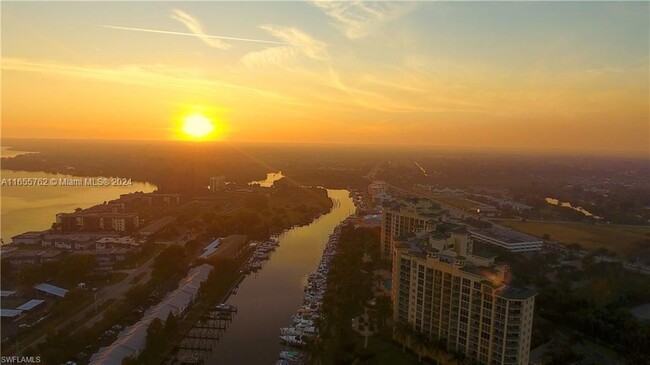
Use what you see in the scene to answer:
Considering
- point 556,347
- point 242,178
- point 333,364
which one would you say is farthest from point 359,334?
point 242,178

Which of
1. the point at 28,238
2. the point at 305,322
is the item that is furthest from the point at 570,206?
the point at 28,238

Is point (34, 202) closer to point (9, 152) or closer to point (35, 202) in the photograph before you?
point (35, 202)

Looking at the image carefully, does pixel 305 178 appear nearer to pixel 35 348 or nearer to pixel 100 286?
pixel 100 286

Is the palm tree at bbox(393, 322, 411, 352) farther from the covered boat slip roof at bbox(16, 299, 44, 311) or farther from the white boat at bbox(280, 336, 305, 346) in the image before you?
the covered boat slip roof at bbox(16, 299, 44, 311)

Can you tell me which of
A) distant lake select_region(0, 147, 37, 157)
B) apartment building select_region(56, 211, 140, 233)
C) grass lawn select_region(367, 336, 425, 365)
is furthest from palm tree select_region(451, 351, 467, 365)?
apartment building select_region(56, 211, 140, 233)

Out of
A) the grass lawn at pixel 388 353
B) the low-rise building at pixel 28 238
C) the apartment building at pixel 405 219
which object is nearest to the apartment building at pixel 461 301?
the grass lawn at pixel 388 353

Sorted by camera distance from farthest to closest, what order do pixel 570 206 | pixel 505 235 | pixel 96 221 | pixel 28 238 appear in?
pixel 570 206 < pixel 505 235 < pixel 96 221 < pixel 28 238

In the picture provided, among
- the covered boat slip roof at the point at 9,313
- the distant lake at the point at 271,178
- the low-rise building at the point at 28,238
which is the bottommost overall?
the distant lake at the point at 271,178

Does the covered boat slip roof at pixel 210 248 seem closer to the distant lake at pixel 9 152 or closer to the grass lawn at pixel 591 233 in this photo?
the distant lake at pixel 9 152
